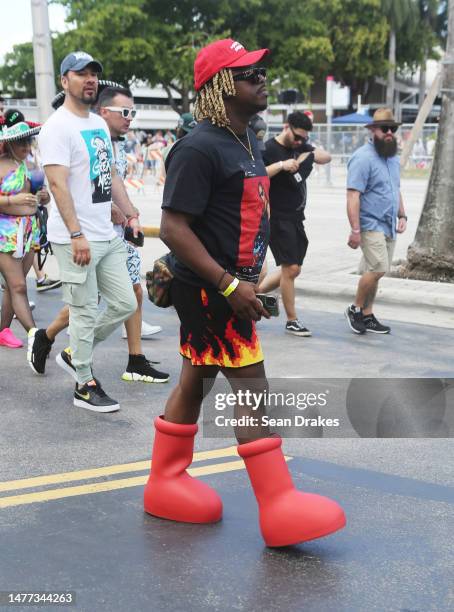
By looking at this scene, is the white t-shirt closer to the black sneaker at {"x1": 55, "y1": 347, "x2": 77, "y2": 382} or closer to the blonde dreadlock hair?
the black sneaker at {"x1": 55, "y1": 347, "x2": 77, "y2": 382}

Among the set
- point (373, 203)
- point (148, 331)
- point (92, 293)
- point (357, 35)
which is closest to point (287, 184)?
point (373, 203)

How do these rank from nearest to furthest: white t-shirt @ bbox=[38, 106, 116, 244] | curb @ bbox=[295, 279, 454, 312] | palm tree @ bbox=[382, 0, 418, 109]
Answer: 1. white t-shirt @ bbox=[38, 106, 116, 244]
2. curb @ bbox=[295, 279, 454, 312]
3. palm tree @ bbox=[382, 0, 418, 109]

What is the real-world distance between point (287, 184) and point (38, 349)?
264cm

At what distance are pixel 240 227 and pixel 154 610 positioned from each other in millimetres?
1451

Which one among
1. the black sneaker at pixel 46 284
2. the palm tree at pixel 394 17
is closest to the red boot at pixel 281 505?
the black sneaker at pixel 46 284

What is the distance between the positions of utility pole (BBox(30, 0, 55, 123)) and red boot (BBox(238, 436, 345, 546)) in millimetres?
10390

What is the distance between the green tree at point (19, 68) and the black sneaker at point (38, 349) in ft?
177

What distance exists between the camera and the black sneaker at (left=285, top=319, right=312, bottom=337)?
7684mm

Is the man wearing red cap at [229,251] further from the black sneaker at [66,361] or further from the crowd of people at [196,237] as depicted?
the black sneaker at [66,361]

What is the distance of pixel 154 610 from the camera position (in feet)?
9.95

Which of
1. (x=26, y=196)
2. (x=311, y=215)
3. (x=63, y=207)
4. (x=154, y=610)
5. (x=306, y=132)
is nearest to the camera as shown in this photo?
(x=154, y=610)

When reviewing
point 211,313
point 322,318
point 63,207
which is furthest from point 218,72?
point 322,318

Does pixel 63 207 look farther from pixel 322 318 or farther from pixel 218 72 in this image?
pixel 322 318

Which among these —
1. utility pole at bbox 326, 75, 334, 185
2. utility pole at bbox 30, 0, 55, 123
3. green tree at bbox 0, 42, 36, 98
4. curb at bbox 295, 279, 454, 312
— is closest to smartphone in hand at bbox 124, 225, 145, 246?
curb at bbox 295, 279, 454, 312
